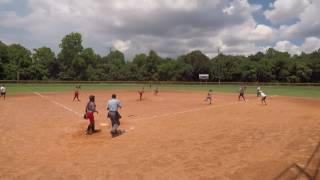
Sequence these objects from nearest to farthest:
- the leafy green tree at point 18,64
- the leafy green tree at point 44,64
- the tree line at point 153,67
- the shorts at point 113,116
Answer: the shorts at point 113,116, the leafy green tree at point 18,64, the tree line at point 153,67, the leafy green tree at point 44,64

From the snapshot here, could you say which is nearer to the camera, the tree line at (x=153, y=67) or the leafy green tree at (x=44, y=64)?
the tree line at (x=153, y=67)

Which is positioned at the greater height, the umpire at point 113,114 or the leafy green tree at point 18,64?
the leafy green tree at point 18,64

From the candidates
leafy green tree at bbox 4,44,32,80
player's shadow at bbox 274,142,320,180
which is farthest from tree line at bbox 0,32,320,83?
player's shadow at bbox 274,142,320,180

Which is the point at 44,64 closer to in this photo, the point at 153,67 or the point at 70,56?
the point at 70,56

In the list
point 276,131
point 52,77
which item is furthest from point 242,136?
point 52,77

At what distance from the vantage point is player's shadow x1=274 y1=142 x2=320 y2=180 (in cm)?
837

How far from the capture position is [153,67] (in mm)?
→ 118125

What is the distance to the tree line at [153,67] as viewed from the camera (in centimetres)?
9481

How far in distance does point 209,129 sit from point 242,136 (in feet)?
7.23

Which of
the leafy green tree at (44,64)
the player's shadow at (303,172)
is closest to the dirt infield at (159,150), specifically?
the player's shadow at (303,172)

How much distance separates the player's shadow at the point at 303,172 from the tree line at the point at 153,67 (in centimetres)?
9044

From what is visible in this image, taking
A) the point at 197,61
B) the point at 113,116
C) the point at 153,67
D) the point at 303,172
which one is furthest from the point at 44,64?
the point at 303,172

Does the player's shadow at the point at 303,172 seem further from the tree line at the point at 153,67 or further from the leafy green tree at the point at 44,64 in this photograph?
the leafy green tree at the point at 44,64

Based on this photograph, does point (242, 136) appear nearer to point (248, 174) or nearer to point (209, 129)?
point (209, 129)
